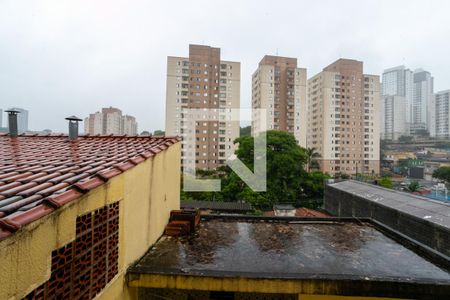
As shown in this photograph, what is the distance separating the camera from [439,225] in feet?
30.5

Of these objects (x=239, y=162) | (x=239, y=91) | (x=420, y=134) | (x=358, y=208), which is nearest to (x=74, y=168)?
(x=358, y=208)

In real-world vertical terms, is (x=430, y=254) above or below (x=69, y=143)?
below

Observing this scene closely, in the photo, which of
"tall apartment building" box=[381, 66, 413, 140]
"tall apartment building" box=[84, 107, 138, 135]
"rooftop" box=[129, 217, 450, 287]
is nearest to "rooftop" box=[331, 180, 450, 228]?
"rooftop" box=[129, 217, 450, 287]

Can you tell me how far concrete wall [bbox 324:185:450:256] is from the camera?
30.2 feet

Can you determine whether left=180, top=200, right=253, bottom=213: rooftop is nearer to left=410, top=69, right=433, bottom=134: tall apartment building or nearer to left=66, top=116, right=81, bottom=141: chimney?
left=66, top=116, right=81, bottom=141: chimney

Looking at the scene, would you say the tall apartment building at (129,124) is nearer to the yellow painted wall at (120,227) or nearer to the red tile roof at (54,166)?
the red tile roof at (54,166)

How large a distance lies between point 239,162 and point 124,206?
20258mm

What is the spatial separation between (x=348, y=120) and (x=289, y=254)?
Answer: 46.0 meters

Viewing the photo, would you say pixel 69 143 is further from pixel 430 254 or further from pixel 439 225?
pixel 439 225

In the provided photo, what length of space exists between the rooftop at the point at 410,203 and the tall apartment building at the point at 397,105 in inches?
3118

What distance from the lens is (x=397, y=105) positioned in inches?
3233

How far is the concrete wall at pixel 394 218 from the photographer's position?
9.21 m

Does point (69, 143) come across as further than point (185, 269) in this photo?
Yes

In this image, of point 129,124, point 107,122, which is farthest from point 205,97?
point 129,124
